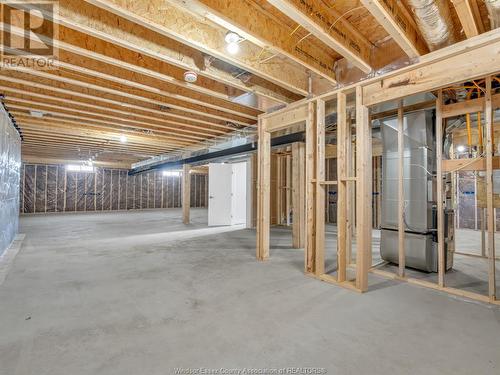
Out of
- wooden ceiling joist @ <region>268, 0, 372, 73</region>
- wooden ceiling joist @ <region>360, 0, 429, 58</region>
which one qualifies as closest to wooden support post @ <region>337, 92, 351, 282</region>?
wooden ceiling joist @ <region>268, 0, 372, 73</region>

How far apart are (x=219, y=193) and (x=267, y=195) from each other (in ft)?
12.9

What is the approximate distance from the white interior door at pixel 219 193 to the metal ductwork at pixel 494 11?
632 centimetres

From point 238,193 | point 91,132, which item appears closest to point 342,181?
point 91,132

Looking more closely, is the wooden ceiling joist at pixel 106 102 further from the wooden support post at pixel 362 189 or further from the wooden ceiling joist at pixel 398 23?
the wooden ceiling joist at pixel 398 23

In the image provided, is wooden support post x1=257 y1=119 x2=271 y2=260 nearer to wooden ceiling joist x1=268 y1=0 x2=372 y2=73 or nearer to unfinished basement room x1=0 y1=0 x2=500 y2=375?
unfinished basement room x1=0 y1=0 x2=500 y2=375

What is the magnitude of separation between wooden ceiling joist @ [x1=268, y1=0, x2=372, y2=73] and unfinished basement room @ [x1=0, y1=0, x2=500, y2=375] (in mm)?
15

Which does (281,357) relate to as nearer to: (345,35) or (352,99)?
(345,35)

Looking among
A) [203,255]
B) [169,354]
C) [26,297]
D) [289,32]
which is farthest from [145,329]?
[289,32]

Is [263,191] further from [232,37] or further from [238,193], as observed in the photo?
[238,193]

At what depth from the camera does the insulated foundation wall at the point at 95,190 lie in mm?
10133

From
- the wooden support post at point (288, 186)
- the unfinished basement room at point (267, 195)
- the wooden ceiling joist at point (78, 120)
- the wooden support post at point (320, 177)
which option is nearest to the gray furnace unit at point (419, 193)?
the unfinished basement room at point (267, 195)

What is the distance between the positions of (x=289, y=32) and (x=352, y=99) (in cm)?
119

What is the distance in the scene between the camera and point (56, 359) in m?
1.54

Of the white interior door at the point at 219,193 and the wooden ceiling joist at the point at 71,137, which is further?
the white interior door at the point at 219,193
